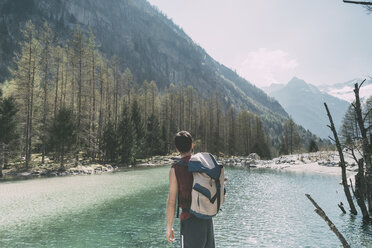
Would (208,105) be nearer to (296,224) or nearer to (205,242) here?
(296,224)

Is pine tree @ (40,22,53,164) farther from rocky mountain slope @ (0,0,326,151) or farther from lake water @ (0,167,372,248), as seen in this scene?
rocky mountain slope @ (0,0,326,151)

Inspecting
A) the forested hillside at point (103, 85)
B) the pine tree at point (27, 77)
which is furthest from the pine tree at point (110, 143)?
the pine tree at point (27, 77)

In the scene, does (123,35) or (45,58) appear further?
(123,35)

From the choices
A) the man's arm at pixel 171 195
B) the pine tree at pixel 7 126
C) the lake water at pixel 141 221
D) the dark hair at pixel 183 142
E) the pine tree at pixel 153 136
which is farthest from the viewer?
the pine tree at pixel 153 136

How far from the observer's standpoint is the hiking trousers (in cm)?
264

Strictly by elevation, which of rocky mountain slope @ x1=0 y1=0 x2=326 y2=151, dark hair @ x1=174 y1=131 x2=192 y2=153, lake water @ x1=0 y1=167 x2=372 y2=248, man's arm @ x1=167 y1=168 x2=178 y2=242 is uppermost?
rocky mountain slope @ x1=0 y1=0 x2=326 y2=151

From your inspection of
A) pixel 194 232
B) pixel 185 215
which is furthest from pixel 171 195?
pixel 194 232

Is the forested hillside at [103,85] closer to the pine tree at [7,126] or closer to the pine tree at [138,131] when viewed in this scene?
the pine tree at [138,131]

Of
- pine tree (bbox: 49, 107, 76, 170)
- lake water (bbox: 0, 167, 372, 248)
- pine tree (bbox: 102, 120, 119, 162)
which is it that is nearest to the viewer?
lake water (bbox: 0, 167, 372, 248)

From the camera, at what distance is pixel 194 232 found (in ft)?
8.67

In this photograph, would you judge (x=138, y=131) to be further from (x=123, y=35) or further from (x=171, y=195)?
(x=123, y=35)

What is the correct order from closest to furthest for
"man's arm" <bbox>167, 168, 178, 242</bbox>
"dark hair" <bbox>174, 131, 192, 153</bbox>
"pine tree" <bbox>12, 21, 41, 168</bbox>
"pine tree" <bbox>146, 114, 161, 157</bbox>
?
"man's arm" <bbox>167, 168, 178, 242</bbox> < "dark hair" <bbox>174, 131, 192, 153</bbox> < "pine tree" <bbox>12, 21, 41, 168</bbox> < "pine tree" <bbox>146, 114, 161, 157</bbox>

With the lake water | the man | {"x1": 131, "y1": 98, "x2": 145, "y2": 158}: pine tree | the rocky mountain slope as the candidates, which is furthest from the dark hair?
the rocky mountain slope

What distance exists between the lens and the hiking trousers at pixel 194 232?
2639mm
